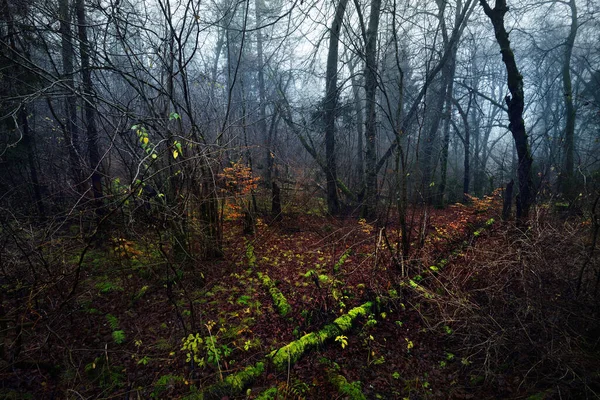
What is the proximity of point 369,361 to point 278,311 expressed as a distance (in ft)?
4.25

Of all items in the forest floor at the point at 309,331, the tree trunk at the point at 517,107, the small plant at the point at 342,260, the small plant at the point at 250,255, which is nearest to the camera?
the forest floor at the point at 309,331

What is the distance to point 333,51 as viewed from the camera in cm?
786

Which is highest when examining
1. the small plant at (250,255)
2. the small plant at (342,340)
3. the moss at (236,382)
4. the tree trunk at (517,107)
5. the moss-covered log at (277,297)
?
the tree trunk at (517,107)

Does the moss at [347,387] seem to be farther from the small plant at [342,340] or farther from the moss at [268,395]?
the moss at [268,395]

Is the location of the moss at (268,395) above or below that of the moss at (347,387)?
above

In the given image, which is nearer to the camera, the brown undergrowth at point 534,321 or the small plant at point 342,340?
the brown undergrowth at point 534,321

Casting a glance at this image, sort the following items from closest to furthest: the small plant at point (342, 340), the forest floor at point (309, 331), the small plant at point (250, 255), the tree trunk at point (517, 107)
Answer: the forest floor at point (309, 331) → the small plant at point (342, 340) → the small plant at point (250, 255) → the tree trunk at point (517, 107)

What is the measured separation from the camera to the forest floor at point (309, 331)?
2391 mm

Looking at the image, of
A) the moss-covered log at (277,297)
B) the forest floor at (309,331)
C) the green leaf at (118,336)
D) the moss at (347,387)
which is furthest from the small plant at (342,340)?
the green leaf at (118,336)

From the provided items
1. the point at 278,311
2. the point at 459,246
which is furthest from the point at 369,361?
the point at 459,246

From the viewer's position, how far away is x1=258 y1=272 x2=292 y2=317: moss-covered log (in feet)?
11.4

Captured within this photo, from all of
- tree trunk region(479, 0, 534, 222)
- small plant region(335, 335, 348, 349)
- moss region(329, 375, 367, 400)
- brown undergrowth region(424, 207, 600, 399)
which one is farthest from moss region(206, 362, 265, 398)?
tree trunk region(479, 0, 534, 222)

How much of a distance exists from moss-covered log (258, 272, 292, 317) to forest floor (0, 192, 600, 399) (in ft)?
0.07

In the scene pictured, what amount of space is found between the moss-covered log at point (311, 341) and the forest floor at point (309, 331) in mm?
14
